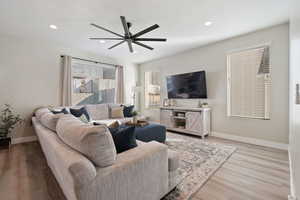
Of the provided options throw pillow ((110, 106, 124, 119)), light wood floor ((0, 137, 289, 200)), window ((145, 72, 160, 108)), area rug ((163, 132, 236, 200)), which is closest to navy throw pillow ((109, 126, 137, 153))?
area rug ((163, 132, 236, 200))

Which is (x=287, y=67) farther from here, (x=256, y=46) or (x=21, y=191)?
(x=21, y=191)

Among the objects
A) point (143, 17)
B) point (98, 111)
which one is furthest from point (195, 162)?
point (98, 111)

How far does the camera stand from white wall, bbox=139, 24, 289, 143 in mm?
2910

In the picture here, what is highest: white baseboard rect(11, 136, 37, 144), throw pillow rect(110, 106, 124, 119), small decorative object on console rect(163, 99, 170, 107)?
small decorative object on console rect(163, 99, 170, 107)

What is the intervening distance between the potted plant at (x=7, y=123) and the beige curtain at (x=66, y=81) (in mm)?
1089

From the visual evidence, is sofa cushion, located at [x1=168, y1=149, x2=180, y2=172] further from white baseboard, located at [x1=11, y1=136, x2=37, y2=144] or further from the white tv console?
white baseboard, located at [x1=11, y1=136, x2=37, y2=144]

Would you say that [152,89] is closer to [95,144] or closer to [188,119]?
[188,119]

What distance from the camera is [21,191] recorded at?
5.59ft

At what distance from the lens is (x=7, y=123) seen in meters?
3.28

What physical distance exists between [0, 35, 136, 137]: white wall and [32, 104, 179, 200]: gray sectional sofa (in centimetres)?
312

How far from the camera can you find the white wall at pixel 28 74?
3.42 meters

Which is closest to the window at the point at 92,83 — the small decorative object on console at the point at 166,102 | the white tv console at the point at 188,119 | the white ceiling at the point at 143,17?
the white ceiling at the point at 143,17

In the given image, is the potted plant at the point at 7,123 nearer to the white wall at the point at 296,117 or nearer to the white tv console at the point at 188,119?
the white tv console at the point at 188,119

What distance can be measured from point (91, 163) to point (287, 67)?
3.89 metres
